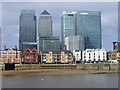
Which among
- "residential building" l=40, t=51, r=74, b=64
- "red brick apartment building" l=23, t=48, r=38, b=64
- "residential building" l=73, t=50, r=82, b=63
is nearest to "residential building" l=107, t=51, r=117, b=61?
"residential building" l=73, t=50, r=82, b=63

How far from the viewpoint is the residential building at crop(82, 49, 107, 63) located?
138 meters

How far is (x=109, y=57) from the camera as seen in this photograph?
458 ft

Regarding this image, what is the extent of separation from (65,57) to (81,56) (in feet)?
68.8

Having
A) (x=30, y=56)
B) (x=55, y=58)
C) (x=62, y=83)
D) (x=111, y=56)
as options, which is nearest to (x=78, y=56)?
(x=111, y=56)

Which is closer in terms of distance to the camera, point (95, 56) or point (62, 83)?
point (62, 83)

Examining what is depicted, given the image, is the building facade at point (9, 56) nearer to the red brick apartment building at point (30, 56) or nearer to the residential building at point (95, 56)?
the red brick apartment building at point (30, 56)

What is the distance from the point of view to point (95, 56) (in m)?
140

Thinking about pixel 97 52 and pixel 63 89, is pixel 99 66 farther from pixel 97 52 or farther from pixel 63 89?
pixel 63 89

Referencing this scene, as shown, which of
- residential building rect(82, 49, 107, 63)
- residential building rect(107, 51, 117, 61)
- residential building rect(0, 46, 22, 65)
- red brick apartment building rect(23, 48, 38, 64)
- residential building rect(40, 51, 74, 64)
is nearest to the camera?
residential building rect(0, 46, 22, 65)

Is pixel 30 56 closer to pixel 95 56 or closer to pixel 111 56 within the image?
pixel 95 56

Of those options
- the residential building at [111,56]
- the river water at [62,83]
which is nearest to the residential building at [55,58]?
the residential building at [111,56]

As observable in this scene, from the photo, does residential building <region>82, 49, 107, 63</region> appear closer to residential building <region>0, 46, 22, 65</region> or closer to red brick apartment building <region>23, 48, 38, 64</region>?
red brick apartment building <region>23, 48, 38, 64</region>

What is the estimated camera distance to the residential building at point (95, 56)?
137625 millimetres

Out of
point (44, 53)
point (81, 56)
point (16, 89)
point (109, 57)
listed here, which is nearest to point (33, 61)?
point (44, 53)
